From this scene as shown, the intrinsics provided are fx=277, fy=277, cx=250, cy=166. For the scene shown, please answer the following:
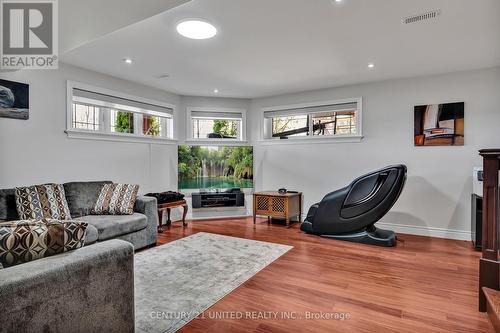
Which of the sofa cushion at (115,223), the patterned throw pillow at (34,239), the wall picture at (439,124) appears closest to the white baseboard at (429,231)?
the wall picture at (439,124)

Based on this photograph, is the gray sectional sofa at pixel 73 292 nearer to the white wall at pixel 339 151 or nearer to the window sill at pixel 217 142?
the white wall at pixel 339 151

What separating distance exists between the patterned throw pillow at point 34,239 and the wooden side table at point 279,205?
3.65 m

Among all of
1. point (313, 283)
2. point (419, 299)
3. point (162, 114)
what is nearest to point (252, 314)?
point (313, 283)

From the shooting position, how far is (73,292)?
1247 millimetres

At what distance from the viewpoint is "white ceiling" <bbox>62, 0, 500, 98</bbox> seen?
2318 mm

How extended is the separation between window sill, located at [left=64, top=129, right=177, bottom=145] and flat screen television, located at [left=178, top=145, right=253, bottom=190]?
0.42m

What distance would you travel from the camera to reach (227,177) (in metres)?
5.55

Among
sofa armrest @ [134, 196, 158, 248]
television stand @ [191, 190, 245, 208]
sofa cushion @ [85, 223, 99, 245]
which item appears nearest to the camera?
sofa cushion @ [85, 223, 99, 245]

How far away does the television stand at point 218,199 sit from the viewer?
17.3 feet

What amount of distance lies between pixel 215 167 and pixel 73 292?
429 centimetres

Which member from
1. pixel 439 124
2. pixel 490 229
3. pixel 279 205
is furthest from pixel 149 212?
pixel 439 124

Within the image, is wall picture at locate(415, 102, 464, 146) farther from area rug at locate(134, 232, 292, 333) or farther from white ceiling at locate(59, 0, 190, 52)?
white ceiling at locate(59, 0, 190, 52)

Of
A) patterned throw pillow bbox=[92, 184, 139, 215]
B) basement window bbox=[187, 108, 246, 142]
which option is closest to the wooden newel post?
patterned throw pillow bbox=[92, 184, 139, 215]

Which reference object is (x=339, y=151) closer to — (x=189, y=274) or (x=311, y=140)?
(x=311, y=140)
